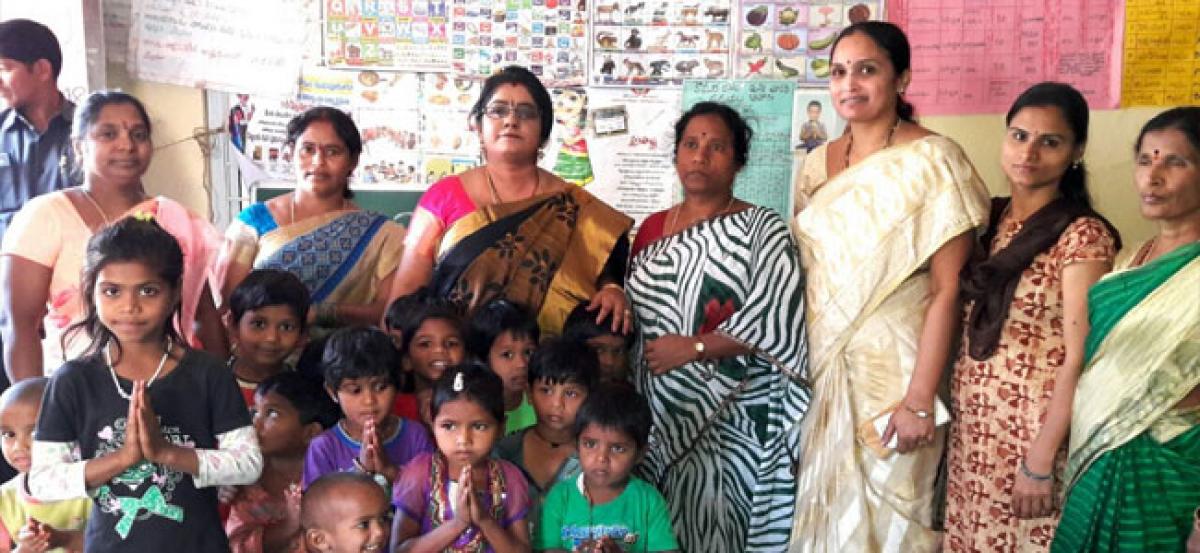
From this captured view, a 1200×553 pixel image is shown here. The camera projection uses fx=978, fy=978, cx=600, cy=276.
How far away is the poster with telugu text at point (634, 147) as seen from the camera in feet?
12.1

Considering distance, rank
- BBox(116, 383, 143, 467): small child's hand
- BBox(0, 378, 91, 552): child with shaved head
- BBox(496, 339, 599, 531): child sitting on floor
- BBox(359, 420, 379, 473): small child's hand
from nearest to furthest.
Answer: BBox(116, 383, 143, 467): small child's hand
BBox(0, 378, 91, 552): child with shaved head
BBox(359, 420, 379, 473): small child's hand
BBox(496, 339, 599, 531): child sitting on floor

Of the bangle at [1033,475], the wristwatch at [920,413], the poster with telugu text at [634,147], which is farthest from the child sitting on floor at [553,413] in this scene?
the poster with telugu text at [634,147]

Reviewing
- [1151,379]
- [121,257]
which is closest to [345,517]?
[121,257]

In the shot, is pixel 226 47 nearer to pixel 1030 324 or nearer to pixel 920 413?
pixel 920 413

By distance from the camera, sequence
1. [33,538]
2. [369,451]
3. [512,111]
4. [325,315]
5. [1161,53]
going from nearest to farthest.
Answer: [33,538] < [369,451] < [512,111] < [325,315] < [1161,53]

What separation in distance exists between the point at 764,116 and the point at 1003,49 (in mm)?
853

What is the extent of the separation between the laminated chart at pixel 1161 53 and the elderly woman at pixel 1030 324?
3.88 feet

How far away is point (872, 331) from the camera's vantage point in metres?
2.45

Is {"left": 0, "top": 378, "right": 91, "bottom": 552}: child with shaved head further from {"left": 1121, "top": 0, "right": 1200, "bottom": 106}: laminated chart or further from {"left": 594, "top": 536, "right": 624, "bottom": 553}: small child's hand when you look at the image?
{"left": 1121, "top": 0, "right": 1200, "bottom": 106}: laminated chart

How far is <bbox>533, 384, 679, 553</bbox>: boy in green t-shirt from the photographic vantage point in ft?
7.08

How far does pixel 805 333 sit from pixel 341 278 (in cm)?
128

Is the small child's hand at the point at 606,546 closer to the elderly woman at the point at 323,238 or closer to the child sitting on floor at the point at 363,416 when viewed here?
the child sitting on floor at the point at 363,416

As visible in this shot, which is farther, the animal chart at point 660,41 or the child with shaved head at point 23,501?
the animal chart at point 660,41

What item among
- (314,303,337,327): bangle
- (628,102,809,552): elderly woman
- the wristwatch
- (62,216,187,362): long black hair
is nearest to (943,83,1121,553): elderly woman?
the wristwatch
